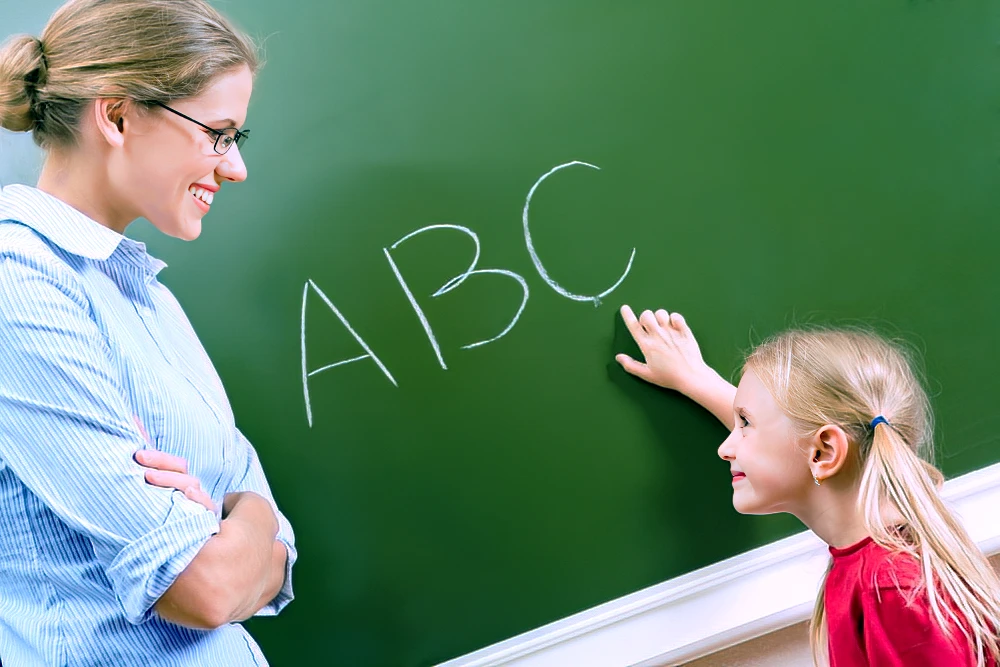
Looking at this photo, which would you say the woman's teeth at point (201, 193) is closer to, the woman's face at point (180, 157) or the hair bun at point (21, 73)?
the woman's face at point (180, 157)

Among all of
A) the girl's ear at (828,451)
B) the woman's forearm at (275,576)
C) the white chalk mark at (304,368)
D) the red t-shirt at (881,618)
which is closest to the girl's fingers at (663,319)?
the girl's ear at (828,451)

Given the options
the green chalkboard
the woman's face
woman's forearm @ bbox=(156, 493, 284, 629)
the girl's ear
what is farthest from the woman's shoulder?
the girl's ear

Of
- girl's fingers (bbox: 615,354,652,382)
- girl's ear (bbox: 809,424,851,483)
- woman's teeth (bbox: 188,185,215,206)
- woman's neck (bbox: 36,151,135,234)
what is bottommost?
girl's ear (bbox: 809,424,851,483)

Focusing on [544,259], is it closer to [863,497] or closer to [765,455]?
[765,455]

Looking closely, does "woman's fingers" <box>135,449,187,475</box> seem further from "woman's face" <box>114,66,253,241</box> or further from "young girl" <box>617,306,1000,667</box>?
"young girl" <box>617,306,1000,667</box>

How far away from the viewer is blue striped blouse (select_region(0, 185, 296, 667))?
29.6 inches

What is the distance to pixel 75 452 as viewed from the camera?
75 cm

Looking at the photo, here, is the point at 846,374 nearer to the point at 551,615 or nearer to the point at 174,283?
the point at 551,615

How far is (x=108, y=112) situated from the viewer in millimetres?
869

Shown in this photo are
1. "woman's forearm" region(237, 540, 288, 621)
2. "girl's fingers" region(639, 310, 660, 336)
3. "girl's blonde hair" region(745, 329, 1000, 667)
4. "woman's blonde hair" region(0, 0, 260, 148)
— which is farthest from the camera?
"girl's fingers" region(639, 310, 660, 336)

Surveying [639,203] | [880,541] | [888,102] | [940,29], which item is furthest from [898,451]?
[940,29]

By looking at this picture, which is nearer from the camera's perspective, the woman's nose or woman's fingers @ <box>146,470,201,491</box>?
woman's fingers @ <box>146,470,201,491</box>

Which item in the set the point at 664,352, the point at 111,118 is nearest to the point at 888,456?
the point at 664,352

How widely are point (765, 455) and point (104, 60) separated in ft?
3.23
